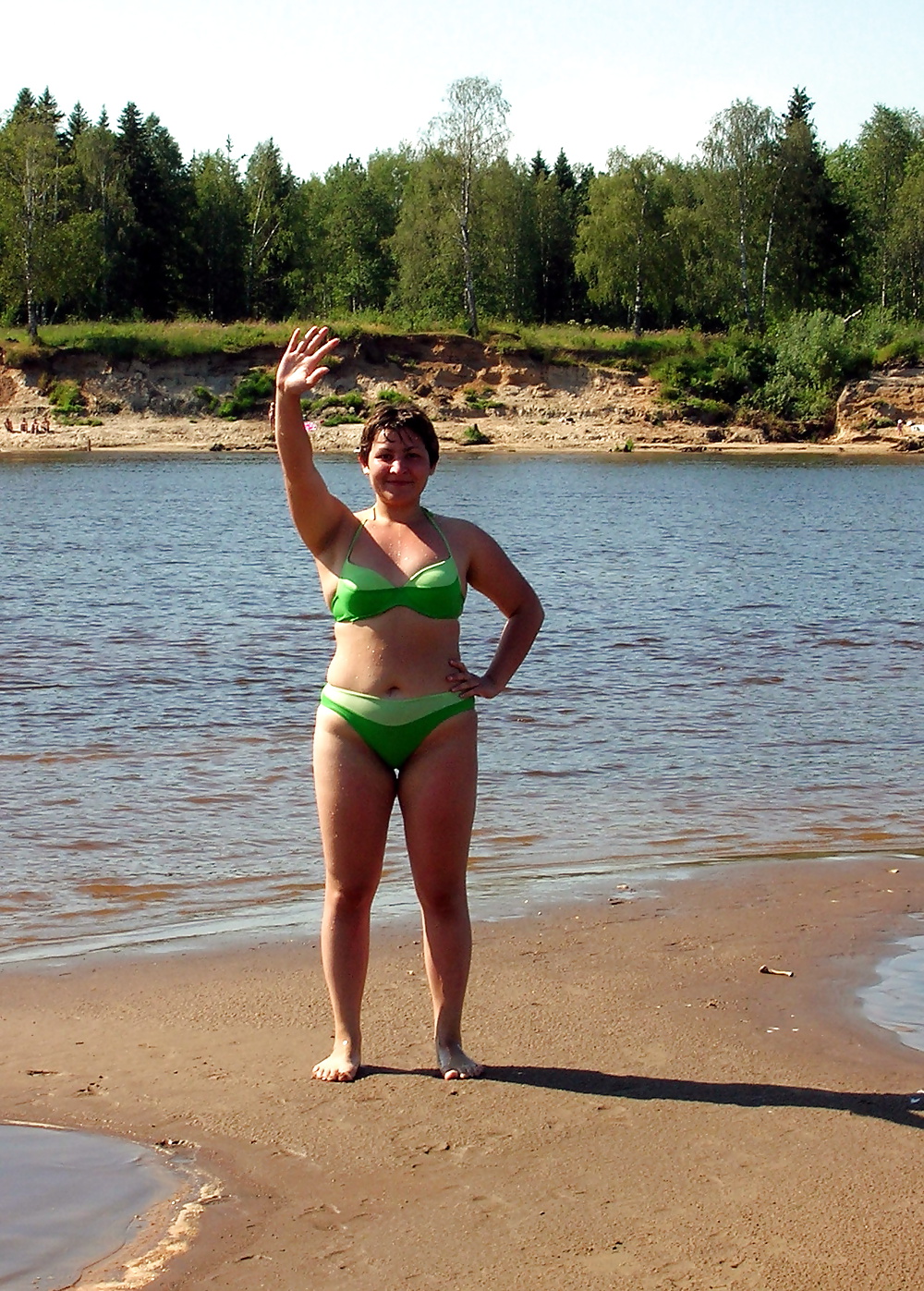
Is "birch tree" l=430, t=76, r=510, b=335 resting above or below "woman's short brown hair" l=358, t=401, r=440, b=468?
above

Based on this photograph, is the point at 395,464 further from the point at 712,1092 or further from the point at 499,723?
the point at 499,723

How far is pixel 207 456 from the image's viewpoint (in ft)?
186

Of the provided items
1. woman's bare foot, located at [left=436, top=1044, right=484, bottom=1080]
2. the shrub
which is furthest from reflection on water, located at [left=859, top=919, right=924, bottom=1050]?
the shrub

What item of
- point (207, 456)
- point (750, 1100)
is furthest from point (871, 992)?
point (207, 456)

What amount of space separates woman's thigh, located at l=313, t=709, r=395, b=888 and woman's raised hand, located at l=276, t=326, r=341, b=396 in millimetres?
1010

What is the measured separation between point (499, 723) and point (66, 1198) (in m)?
7.66

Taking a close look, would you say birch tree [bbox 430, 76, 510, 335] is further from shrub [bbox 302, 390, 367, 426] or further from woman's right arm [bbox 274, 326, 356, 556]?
woman's right arm [bbox 274, 326, 356, 556]

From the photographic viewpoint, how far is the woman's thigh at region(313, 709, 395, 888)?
465 cm

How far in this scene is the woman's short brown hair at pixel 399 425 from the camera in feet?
15.7

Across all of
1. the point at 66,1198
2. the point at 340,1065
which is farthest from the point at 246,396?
the point at 66,1198

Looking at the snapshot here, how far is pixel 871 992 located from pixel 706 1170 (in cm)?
165

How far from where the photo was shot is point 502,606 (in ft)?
16.4

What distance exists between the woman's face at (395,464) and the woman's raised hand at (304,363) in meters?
0.29

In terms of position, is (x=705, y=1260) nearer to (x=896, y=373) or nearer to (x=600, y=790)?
(x=600, y=790)
